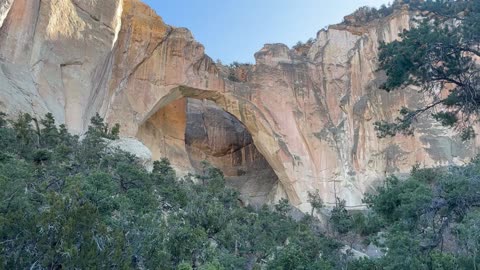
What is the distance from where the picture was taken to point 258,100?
2817 cm

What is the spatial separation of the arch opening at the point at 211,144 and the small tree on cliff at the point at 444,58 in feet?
56.0

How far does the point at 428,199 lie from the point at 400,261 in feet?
4.21

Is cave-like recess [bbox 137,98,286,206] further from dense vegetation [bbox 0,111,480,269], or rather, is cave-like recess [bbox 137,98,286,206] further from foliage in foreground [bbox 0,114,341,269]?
dense vegetation [bbox 0,111,480,269]

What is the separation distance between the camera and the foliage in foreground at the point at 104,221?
259 inches

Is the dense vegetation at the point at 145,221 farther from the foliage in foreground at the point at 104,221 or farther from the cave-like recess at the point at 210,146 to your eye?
the cave-like recess at the point at 210,146

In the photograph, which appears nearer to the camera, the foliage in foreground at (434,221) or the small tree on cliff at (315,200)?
the foliage in foreground at (434,221)

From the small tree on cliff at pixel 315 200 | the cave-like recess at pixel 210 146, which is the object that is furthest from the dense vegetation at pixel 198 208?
the cave-like recess at pixel 210 146

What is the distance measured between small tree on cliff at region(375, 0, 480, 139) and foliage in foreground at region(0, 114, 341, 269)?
175 inches

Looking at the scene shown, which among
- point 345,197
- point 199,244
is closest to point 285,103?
point 345,197

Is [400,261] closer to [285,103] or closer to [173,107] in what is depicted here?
[285,103]

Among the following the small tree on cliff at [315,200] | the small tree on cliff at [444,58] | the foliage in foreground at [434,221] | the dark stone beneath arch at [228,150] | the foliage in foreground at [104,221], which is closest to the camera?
the foliage in foreground at [104,221]

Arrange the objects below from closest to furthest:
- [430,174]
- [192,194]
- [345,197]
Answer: [192,194], [430,174], [345,197]

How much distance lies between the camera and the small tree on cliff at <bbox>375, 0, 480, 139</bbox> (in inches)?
400

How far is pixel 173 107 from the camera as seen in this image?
30203mm
